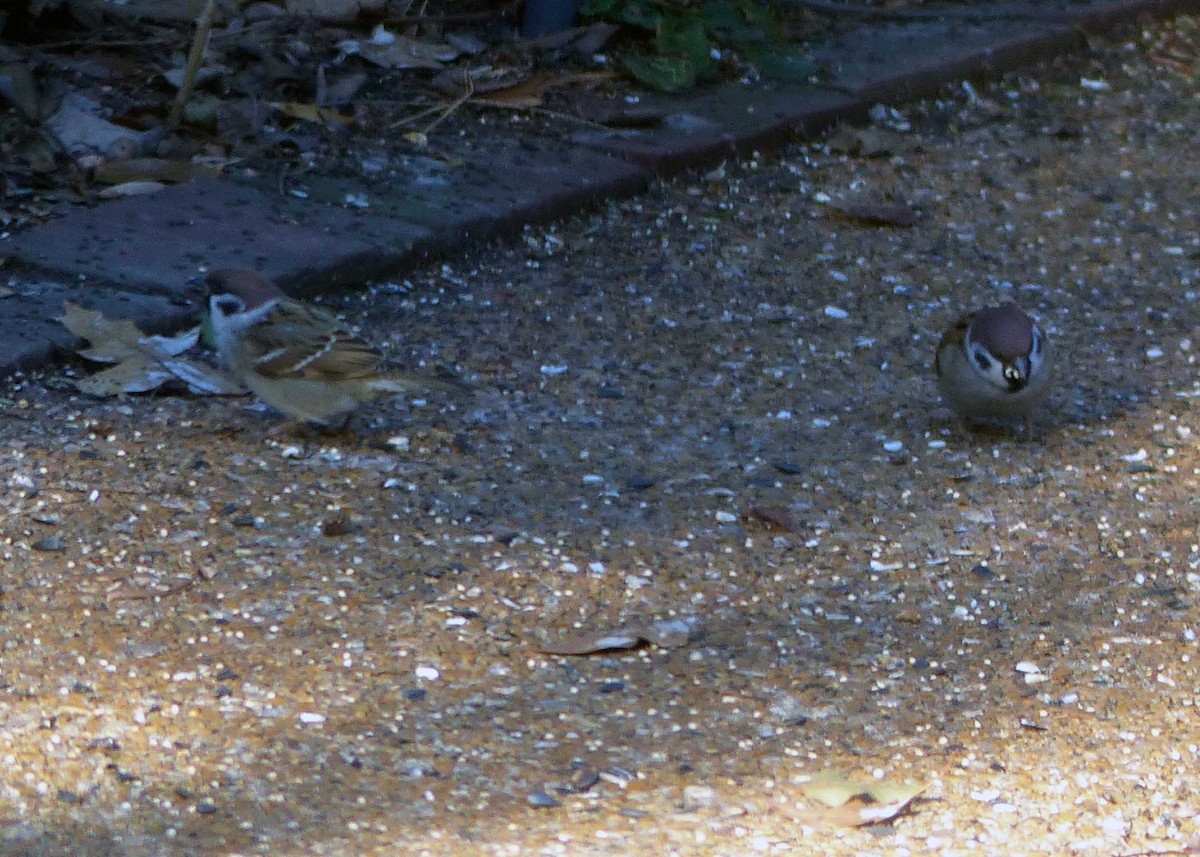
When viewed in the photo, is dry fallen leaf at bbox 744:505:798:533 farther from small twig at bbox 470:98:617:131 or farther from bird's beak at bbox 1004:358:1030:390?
small twig at bbox 470:98:617:131

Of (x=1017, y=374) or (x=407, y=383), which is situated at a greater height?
(x=1017, y=374)

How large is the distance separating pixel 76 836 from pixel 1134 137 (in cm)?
572

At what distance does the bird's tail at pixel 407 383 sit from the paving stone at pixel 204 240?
2.48ft

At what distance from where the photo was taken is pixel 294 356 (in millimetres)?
4379

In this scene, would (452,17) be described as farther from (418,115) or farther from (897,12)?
(897,12)

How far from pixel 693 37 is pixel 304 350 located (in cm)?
300

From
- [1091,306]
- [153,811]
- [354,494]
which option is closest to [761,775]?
[153,811]

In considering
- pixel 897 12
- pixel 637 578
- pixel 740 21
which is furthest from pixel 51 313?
pixel 897 12

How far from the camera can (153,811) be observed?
2895 millimetres

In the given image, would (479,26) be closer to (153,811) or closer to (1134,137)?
(1134,137)

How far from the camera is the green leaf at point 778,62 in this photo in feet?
22.9

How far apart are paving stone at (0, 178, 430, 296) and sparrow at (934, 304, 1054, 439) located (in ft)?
5.71

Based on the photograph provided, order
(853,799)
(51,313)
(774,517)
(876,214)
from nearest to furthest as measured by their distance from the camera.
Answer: (853,799), (774,517), (51,313), (876,214)

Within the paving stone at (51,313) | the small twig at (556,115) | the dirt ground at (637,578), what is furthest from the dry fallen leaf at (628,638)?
the small twig at (556,115)
